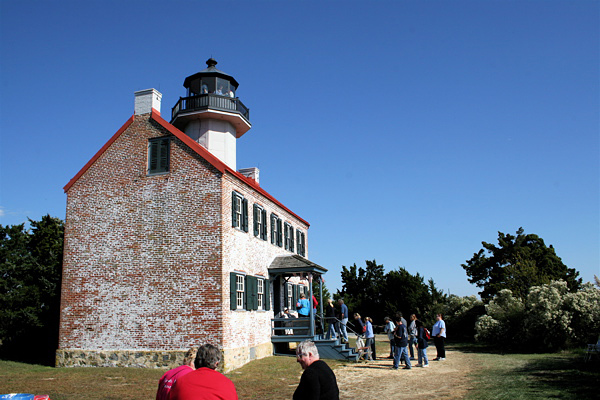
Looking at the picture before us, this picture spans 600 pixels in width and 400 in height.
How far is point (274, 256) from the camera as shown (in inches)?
865

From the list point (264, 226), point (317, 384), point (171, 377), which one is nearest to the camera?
point (317, 384)

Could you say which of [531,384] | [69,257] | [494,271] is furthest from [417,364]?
[494,271]

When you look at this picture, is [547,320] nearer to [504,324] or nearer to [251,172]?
[504,324]

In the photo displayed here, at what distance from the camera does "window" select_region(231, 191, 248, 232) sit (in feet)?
57.1

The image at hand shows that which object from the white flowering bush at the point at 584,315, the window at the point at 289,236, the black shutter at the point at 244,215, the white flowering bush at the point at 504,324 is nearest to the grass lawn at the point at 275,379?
the white flowering bush at the point at 584,315

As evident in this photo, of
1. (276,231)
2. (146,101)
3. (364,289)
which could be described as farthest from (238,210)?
(364,289)

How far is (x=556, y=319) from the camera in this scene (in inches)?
751

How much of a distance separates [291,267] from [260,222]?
7.61 feet

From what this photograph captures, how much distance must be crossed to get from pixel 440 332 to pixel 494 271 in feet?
106

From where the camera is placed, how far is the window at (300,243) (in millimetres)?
26625

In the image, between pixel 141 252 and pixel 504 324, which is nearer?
pixel 141 252

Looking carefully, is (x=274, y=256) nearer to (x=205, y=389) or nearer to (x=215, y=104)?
(x=215, y=104)

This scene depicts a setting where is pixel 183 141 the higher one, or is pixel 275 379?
pixel 183 141

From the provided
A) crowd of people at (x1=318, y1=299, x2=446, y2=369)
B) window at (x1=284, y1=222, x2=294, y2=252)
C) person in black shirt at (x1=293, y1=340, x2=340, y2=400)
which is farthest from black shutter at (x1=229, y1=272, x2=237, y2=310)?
person in black shirt at (x1=293, y1=340, x2=340, y2=400)
